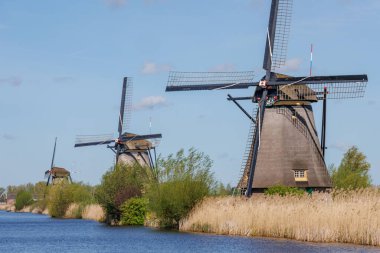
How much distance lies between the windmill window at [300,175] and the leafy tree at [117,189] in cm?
1356

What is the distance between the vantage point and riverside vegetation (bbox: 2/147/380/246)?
2933 cm

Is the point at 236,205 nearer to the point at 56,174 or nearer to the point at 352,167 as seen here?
the point at 352,167

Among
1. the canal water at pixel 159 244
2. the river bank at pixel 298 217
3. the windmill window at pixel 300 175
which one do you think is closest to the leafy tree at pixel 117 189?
the canal water at pixel 159 244

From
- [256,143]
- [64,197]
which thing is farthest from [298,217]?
[64,197]

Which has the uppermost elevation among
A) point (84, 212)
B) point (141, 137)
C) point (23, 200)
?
point (141, 137)

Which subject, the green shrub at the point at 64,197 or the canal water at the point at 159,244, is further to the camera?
the green shrub at the point at 64,197

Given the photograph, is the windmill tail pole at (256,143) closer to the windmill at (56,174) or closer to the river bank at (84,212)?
the river bank at (84,212)

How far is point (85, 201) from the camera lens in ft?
248

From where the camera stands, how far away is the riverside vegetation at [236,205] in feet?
96.2

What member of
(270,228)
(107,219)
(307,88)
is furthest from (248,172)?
(107,219)

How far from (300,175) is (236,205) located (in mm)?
7216

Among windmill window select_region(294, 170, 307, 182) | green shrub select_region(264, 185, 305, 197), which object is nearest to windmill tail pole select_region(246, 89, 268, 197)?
green shrub select_region(264, 185, 305, 197)

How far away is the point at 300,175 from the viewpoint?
1670 inches

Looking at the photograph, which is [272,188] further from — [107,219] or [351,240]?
[107,219]
